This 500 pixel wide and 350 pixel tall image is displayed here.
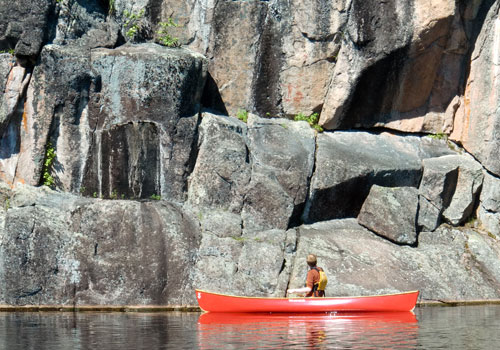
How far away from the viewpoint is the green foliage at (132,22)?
74.7 ft

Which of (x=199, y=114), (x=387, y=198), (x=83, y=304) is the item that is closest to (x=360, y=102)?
(x=387, y=198)

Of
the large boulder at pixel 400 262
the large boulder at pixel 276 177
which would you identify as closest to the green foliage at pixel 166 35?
the large boulder at pixel 276 177

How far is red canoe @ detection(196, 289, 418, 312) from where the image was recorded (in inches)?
663

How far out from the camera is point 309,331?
1426cm

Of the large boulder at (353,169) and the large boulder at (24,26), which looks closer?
the large boulder at (24,26)

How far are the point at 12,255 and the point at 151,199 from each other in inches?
153

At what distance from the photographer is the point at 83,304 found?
19.1m

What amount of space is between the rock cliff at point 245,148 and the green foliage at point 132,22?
0.17ft

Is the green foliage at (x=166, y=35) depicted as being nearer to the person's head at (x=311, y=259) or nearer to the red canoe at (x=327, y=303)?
the person's head at (x=311, y=259)

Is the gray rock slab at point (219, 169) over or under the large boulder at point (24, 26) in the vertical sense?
under

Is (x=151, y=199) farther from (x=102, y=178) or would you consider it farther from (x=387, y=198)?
(x=387, y=198)

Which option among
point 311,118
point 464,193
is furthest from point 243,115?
point 464,193

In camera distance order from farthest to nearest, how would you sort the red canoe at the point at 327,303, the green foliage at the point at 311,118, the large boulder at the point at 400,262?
the green foliage at the point at 311,118 < the large boulder at the point at 400,262 < the red canoe at the point at 327,303

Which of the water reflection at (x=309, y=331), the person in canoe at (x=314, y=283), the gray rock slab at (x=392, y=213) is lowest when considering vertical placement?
the water reflection at (x=309, y=331)
